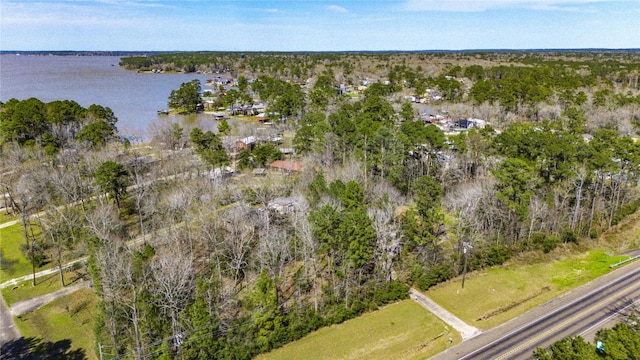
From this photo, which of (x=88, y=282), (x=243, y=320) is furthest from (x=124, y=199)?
(x=243, y=320)

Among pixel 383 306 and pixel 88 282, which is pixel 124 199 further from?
pixel 383 306

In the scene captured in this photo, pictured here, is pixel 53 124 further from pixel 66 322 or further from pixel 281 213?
pixel 66 322

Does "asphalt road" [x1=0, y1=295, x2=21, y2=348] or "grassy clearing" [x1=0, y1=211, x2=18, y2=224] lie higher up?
"grassy clearing" [x1=0, y1=211, x2=18, y2=224]

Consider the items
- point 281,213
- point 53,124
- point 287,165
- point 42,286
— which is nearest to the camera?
point 42,286

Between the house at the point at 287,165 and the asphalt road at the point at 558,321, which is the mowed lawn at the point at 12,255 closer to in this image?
the house at the point at 287,165

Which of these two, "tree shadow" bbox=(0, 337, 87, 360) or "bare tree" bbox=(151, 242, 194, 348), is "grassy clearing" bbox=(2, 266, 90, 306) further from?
"bare tree" bbox=(151, 242, 194, 348)

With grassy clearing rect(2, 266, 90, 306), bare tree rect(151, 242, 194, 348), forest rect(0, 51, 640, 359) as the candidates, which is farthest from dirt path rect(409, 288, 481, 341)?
grassy clearing rect(2, 266, 90, 306)

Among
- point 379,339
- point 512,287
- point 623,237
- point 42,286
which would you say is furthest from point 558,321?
point 42,286
